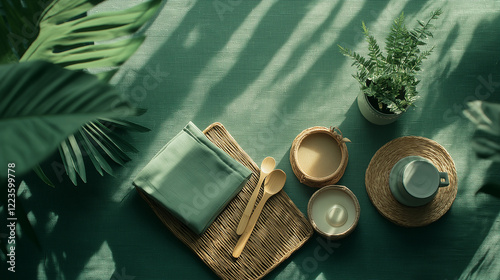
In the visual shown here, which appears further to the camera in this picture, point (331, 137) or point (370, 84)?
point (331, 137)

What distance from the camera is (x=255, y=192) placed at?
112 cm

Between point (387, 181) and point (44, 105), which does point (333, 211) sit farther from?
point (44, 105)

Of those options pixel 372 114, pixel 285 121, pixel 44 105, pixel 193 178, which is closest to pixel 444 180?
pixel 372 114

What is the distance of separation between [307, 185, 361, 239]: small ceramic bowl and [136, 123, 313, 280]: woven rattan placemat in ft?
0.12

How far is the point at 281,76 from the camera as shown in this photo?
1188mm

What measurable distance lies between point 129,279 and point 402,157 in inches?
32.1

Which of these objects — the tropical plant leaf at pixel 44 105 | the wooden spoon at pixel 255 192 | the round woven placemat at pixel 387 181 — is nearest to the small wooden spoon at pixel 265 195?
the wooden spoon at pixel 255 192

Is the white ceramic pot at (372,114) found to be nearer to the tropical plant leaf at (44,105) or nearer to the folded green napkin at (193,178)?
the folded green napkin at (193,178)

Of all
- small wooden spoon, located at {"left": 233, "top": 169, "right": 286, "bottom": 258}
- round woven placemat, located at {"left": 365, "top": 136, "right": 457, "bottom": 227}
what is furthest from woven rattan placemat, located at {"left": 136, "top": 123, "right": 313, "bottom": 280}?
round woven placemat, located at {"left": 365, "top": 136, "right": 457, "bottom": 227}

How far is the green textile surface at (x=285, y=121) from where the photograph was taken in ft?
3.68

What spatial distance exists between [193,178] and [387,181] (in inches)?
20.6

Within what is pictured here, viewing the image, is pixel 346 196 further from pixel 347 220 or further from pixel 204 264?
pixel 204 264

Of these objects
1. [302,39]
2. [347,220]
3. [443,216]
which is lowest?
[443,216]

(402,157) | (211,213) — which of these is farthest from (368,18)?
(211,213)
